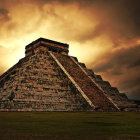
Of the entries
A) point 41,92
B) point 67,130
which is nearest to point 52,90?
point 41,92

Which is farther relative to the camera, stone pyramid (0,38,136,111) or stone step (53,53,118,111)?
stone step (53,53,118,111)

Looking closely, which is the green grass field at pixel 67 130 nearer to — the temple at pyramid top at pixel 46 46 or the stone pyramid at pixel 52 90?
the stone pyramid at pixel 52 90

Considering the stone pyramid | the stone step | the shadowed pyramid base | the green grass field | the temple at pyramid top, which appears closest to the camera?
the green grass field

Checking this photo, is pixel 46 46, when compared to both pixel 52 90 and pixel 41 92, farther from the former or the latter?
pixel 41 92

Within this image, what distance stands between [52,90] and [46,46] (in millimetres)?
9930

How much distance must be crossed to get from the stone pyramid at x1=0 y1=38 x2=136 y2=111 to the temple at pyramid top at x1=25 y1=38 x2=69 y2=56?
261 cm

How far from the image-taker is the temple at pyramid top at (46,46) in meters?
24.0

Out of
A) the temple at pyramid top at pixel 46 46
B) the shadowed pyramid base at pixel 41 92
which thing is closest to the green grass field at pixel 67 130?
the shadowed pyramid base at pixel 41 92

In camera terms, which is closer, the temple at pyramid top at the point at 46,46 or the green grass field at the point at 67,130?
the green grass field at the point at 67,130

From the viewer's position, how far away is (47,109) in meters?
13.6

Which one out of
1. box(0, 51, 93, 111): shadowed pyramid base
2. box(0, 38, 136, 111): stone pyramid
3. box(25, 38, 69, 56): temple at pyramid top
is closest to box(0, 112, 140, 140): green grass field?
box(0, 51, 93, 111): shadowed pyramid base

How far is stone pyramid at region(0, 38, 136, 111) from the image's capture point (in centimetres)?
1345

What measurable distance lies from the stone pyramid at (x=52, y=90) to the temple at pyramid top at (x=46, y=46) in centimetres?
261

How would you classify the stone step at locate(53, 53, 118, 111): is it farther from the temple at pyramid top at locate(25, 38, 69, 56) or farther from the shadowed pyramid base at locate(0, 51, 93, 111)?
the temple at pyramid top at locate(25, 38, 69, 56)
